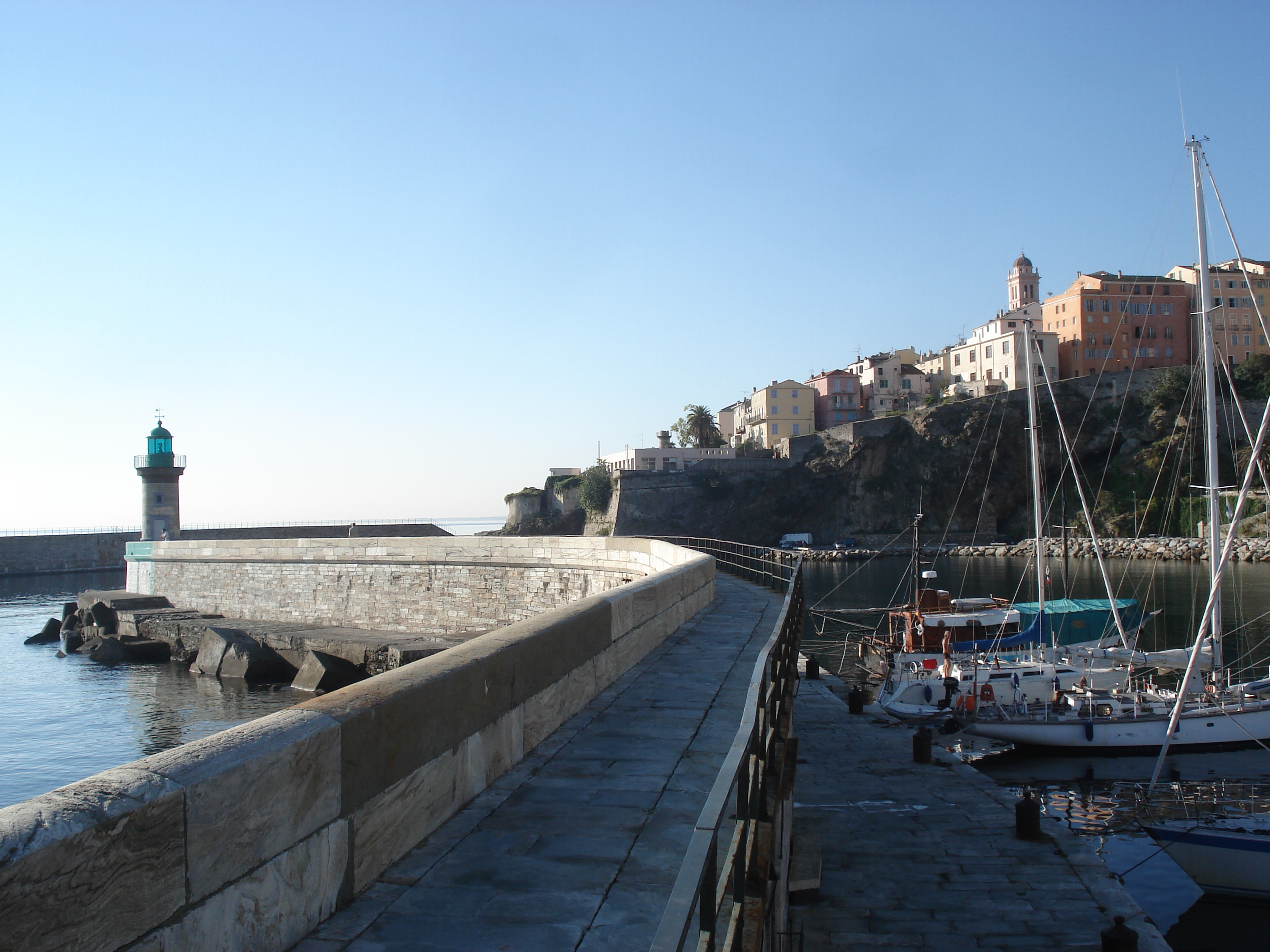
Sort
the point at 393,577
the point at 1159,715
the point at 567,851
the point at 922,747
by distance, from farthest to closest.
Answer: the point at 393,577, the point at 1159,715, the point at 922,747, the point at 567,851

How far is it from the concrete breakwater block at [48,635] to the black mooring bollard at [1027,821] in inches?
1575

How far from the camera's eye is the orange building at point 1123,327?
263 ft

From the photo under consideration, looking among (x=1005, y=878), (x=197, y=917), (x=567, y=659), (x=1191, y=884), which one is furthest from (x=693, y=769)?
(x=1191, y=884)

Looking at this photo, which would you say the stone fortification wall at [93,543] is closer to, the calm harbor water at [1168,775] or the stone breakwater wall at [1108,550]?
the stone breakwater wall at [1108,550]

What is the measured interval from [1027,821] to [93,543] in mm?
81712

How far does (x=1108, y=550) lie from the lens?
2446 inches

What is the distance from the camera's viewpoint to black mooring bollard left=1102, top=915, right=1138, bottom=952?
25.3 feet

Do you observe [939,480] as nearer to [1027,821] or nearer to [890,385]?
[890,385]

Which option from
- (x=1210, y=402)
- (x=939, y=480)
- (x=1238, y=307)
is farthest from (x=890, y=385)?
(x=1210, y=402)

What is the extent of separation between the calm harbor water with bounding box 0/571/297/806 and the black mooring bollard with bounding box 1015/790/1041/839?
13091 mm

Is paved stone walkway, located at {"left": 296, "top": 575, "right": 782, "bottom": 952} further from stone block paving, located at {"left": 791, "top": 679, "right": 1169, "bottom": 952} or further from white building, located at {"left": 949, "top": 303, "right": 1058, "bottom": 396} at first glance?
white building, located at {"left": 949, "top": 303, "right": 1058, "bottom": 396}

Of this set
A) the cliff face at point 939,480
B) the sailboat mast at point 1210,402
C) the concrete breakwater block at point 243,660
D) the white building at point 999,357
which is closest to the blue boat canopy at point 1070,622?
the sailboat mast at point 1210,402

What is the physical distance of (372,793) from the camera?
3.81m

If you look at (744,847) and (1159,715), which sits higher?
(744,847)
